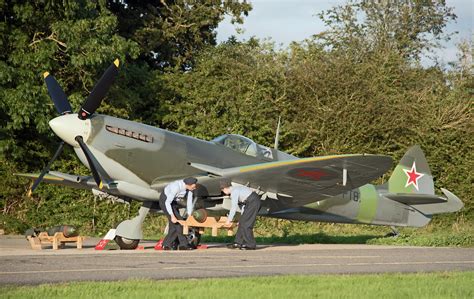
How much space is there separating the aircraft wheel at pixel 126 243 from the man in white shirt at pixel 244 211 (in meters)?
1.86

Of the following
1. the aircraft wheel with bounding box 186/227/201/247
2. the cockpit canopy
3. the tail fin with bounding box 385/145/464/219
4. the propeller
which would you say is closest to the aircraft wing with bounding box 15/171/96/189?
the propeller

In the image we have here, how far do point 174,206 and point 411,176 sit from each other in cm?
769

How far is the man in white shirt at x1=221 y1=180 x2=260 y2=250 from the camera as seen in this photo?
15.9 metres

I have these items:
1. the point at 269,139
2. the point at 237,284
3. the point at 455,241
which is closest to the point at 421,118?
the point at 269,139

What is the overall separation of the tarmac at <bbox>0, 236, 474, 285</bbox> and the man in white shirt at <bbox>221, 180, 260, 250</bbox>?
76cm

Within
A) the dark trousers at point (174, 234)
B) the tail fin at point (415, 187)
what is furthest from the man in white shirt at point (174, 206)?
the tail fin at point (415, 187)

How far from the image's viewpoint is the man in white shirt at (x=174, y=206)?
621 inches

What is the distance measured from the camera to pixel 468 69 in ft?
133

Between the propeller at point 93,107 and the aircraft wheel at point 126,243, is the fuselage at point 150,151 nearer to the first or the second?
the propeller at point 93,107

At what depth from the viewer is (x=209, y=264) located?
11.9 metres

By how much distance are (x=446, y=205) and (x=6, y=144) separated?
38.8 ft

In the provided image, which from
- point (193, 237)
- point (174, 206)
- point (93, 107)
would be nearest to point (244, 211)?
point (193, 237)

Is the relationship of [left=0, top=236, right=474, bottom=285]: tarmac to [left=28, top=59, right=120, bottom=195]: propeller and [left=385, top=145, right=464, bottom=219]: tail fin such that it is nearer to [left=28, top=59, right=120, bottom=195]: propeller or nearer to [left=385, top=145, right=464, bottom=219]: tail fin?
[left=28, top=59, right=120, bottom=195]: propeller

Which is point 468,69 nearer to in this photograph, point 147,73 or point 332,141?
point 332,141
